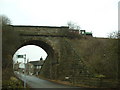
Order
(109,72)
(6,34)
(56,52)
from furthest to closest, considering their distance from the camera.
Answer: (56,52)
(6,34)
(109,72)

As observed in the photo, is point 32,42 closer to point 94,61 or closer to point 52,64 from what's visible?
point 52,64

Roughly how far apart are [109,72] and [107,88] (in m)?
3.64

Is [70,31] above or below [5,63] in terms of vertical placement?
above

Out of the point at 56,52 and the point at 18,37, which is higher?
the point at 18,37

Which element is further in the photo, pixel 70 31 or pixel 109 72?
pixel 70 31

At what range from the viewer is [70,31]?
38094 millimetres

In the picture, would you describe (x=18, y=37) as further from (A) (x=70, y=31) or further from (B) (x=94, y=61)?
(B) (x=94, y=61)

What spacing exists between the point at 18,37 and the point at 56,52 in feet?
20.9

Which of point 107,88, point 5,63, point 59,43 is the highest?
point 59,43

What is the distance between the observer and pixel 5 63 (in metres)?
26.7

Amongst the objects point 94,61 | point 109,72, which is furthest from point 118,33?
point 94,61

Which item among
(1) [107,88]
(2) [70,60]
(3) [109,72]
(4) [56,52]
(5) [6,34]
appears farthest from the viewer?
(4) [56,52]

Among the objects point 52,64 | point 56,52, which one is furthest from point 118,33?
point 52,64

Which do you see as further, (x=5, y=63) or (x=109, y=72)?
(x=5, y=63)
